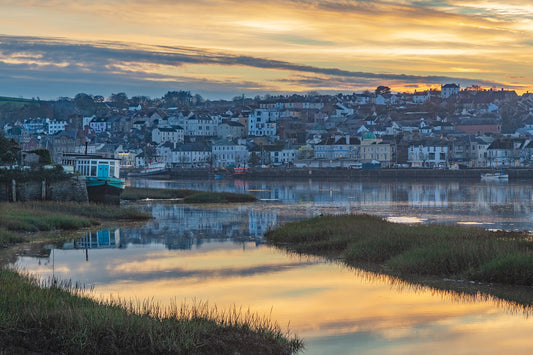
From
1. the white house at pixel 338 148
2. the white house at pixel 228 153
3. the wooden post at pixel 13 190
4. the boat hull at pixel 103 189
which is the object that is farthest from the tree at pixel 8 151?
the white house at pixel 228 153

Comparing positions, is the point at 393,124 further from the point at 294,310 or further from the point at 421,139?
the point at 294,310

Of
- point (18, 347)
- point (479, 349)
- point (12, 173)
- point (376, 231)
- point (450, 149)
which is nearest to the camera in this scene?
point (18, 347)

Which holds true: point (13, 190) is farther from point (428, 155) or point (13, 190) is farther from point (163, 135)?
point (163, 135)

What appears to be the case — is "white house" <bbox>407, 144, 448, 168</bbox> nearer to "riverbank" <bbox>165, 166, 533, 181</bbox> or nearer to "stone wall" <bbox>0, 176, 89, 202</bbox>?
"riverbank" <bbox>165, 166, 533, 181</bbox>

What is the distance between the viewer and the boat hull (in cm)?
5206

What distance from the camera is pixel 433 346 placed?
1457 cm

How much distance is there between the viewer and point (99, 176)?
54.4 meters

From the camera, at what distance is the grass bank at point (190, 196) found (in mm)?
58812

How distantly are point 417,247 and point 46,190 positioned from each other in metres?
27.5

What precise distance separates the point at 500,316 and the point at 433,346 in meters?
3.23

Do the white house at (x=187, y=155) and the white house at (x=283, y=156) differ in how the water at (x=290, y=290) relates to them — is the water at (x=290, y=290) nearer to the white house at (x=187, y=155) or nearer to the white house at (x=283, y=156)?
the white house at (x=283, y=156)

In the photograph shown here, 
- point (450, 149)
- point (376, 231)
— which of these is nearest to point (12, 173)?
point (376, 231)

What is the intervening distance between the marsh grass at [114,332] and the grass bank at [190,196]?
146 ft

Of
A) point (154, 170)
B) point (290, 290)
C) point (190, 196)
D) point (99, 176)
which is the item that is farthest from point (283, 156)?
point (290, 290)
